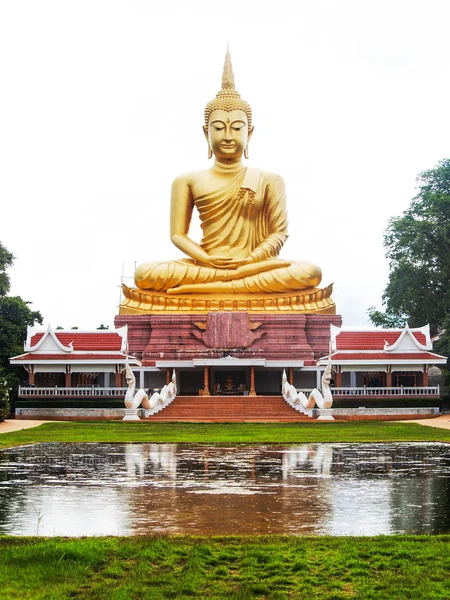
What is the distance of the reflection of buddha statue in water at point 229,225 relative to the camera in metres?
38.2

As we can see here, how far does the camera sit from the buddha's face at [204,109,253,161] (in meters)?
39.8

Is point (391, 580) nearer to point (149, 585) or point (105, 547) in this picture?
point (149, 585)

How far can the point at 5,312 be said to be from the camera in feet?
131

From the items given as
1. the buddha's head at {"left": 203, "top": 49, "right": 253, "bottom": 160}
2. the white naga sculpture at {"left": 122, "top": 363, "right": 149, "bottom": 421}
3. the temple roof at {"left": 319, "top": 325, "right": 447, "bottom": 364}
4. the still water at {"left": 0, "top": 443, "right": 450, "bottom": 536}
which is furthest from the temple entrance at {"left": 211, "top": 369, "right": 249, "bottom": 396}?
the still water at {"left": 0, "top": 443, "right": 450, "bottom": 536}

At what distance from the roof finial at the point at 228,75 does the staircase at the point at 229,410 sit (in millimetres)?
16947

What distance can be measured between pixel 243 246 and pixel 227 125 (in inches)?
217

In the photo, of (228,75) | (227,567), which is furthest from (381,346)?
(227,567)

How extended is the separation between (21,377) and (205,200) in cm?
1147

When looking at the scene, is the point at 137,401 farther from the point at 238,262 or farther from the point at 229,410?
the point at 238,262

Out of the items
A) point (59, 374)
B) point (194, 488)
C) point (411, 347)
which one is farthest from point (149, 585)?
point (59, 374)

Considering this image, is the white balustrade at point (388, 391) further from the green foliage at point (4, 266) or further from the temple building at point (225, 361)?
the green foliage at point (4, 266)

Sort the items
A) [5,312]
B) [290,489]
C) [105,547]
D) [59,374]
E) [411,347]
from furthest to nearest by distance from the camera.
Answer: [5,312]
[59,374]
[411,347]
[290,489]
[105,547]

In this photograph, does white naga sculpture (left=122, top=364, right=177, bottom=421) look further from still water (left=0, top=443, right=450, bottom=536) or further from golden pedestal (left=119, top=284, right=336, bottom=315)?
still water (left=0, top=443, right=450, bottom=536)

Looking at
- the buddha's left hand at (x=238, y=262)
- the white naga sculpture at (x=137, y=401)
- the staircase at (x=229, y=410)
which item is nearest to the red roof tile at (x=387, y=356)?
the staircase at (x=229, y=410)
